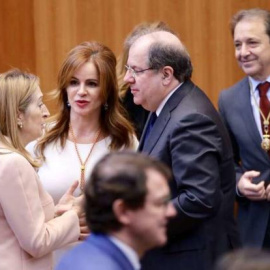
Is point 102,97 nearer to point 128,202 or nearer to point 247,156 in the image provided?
point 247,156

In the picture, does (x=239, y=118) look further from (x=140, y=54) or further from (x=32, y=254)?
(x=32, y=254)

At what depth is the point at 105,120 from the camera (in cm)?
479

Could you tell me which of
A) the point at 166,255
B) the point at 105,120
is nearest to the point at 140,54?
the point at 105,120

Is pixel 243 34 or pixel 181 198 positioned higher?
pixel 243 34

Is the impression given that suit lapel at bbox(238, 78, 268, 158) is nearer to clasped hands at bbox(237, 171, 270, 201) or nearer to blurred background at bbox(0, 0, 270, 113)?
clasped hands at bbox(237, 171, 270, 201)

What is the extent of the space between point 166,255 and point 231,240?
1.08ft

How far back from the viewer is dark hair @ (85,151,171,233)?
2.64 metres

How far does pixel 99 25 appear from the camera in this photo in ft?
19.9

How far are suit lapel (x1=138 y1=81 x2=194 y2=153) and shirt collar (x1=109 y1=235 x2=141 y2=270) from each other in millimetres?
1449

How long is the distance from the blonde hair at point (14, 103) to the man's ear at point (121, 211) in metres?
1.34

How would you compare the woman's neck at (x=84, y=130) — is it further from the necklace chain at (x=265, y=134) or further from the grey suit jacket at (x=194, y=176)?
the necklace chain at (x=265, y=134)

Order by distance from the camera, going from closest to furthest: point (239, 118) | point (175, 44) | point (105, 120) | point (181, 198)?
point (181, 198)
point (175, 44)
point (105, 120)
point (239, 118)

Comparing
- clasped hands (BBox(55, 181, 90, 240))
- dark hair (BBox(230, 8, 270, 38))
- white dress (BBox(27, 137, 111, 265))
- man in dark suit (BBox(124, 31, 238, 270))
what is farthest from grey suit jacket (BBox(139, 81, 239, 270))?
dark hair (BBox(230, 8, 270, 38))

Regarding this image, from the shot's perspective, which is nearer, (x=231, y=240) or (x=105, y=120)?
(x=231, y=240)
